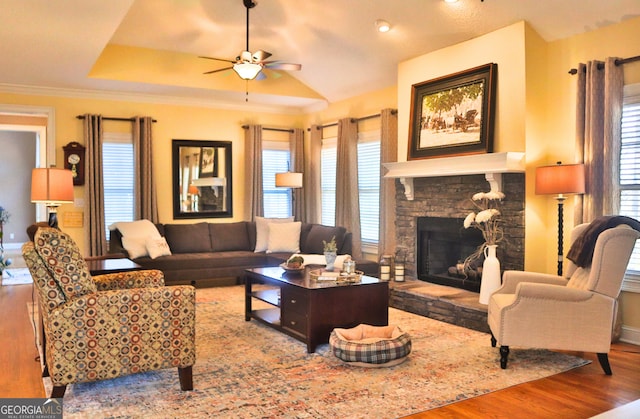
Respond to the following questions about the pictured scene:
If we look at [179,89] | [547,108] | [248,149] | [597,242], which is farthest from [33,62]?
[597,242]

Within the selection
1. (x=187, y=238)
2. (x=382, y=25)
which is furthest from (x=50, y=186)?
(x=382, y=25)

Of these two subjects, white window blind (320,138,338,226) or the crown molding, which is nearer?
the crown molding

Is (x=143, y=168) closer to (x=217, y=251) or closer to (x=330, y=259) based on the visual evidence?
(x=217, y=251)

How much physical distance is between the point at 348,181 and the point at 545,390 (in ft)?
15.2

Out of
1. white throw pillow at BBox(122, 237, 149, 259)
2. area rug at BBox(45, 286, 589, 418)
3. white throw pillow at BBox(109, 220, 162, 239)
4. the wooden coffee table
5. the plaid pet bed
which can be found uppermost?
white throw pillow at BBox(109, 220, 162, 239)

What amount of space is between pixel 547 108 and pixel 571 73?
0.42 meters

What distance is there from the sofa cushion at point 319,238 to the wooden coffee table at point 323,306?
243 cm

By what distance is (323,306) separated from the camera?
14.2ft

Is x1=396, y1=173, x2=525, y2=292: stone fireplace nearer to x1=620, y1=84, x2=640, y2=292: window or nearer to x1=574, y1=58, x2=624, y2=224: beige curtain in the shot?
x1=574, y1=58, x2=624, y2=224: beige curtain

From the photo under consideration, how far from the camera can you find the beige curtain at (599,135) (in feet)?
15.0

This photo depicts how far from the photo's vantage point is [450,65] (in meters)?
5.85

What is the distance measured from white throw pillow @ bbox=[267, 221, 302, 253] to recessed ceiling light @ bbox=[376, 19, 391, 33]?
10.5ft

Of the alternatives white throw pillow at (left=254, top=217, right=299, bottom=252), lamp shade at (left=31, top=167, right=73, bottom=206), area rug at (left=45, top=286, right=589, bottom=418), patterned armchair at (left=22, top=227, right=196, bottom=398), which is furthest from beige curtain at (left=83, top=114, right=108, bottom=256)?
patterned armchair at (left=22, top=227, right=196, bottom=398)

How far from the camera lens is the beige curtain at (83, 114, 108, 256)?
7.38 meters
